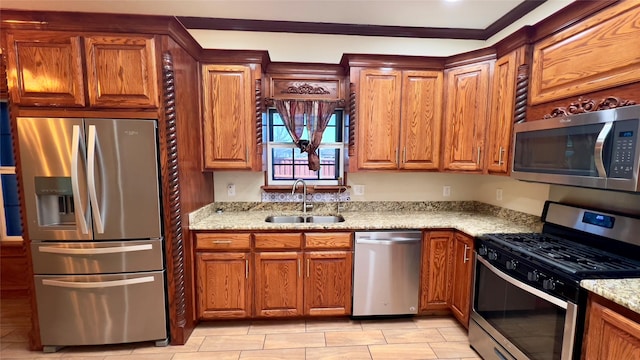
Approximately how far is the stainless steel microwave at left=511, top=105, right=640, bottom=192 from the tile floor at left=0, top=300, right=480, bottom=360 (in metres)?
1.48

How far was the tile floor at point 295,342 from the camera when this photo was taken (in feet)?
6.83

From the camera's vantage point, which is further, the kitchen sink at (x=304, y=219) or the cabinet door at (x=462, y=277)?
the kitchen sink at (x=304, y=219)

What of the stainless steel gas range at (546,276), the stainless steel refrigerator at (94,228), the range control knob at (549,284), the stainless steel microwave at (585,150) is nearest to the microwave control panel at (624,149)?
the stainless steel microwave at (585,150)

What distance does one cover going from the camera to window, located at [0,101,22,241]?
286 cm

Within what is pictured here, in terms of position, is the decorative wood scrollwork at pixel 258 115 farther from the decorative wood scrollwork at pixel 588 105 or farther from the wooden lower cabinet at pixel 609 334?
the wooden lower cabinet at pixel 609 334

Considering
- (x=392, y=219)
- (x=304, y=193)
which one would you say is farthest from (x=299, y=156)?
(x=392, y=219)

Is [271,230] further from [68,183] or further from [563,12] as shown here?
[563,12]

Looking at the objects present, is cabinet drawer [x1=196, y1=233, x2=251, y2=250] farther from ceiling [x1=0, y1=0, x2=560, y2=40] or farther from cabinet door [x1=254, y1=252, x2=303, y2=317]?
ceiling [x1=0, y1=0, x2=560, y2=40]

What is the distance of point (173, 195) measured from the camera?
2.07 metres

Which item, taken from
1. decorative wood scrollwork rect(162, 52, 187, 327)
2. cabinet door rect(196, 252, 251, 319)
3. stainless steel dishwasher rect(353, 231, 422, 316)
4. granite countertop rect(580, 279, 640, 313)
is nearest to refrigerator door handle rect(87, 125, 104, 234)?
decorative wood scrollwork rect(162, 52, 187, 327)

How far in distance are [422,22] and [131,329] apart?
375 centimetres

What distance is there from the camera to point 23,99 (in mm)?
1917

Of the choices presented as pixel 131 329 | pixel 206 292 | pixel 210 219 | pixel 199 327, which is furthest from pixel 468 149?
pixel 131 329

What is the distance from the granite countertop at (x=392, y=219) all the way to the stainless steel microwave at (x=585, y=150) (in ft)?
2.09
